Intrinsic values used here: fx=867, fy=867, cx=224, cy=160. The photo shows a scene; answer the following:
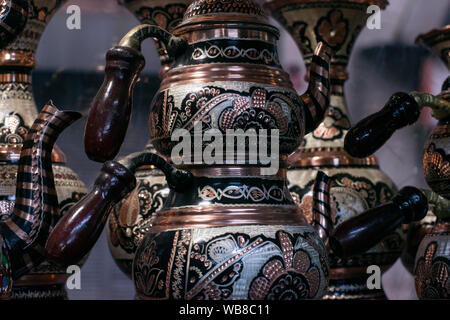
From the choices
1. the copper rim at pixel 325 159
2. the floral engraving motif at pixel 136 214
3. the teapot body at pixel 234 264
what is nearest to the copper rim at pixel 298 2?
the copper rim at pixel 325 159

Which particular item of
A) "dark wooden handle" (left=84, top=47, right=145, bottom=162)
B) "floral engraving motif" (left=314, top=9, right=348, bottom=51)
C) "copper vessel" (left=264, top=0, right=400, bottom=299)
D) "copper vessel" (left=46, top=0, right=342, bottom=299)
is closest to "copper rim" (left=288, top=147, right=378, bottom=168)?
"copper vessel" (left=264, top=0, right=400, bottom=299)

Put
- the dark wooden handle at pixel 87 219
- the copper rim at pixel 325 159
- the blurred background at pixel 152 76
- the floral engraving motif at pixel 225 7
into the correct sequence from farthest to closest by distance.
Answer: the blurred background at pixel 152 76 < the copper rim at pixel 325 159 < the floral engraving motif at pixel 225 7 < the dark wooden handle at pixel 87 219

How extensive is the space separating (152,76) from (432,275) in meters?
0.56

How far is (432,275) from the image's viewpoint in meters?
0.78

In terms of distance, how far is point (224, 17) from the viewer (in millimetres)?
675

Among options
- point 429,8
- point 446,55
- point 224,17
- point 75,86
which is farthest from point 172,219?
point 429,8

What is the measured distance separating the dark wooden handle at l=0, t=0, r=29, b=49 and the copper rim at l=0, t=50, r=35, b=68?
0.18 m

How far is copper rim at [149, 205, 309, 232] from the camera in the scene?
0.63 metres

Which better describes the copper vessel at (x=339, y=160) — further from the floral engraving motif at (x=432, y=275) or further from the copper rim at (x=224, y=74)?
the copper rim at (x=224, y=74)

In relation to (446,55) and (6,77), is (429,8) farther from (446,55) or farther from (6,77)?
(6,77)

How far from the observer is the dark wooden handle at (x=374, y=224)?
2.30ft

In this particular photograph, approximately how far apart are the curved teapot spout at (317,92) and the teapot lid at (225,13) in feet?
0.20

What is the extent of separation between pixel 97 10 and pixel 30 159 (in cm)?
60

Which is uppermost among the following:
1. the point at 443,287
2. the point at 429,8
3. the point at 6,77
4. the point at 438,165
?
the point at 429,8
